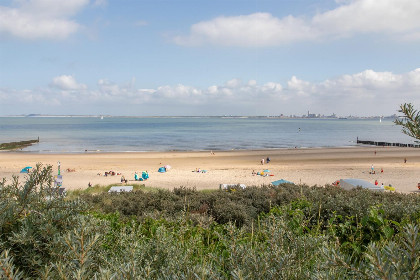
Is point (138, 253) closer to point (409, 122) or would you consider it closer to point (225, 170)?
point (409, 122)

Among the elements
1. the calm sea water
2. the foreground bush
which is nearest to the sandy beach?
the calm sea water

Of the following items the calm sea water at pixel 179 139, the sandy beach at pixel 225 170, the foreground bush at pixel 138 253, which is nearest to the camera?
the foreground bush at pixel 138 253

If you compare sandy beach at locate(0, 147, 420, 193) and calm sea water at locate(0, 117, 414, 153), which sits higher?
calm sea water at locate(0, 117, 414, 153)

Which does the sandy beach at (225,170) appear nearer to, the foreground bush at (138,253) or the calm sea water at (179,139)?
the calm sea water at (179,139)

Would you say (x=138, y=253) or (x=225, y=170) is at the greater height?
(x=138, y=253)

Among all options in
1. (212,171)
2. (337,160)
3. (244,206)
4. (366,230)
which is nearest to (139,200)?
(244,206)

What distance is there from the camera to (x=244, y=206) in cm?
762

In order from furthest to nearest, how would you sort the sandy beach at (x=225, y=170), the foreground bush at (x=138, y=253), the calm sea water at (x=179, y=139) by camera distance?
the calm sea water at (x=179, y=139)
the sandy beach at (x=225, y=170)
the foreground bush at (x=138, y=253)

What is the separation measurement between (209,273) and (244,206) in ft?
20.6

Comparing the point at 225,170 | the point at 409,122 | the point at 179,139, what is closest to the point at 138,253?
the point at 409,122

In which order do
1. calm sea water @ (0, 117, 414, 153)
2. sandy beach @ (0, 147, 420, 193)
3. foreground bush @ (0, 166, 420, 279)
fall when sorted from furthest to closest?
1. calm sea water @ (0, 117, 414, 153)
2. sandy beach @ (0, 147, 420, 193)
3. foreground bush @ (0, 166, 420, 279)

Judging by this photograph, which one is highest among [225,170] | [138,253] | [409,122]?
[409,122]

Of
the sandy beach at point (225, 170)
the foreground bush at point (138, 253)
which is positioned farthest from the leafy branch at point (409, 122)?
the sandy beach at point (225, 170)

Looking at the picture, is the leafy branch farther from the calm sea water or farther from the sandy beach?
the calm sea water
